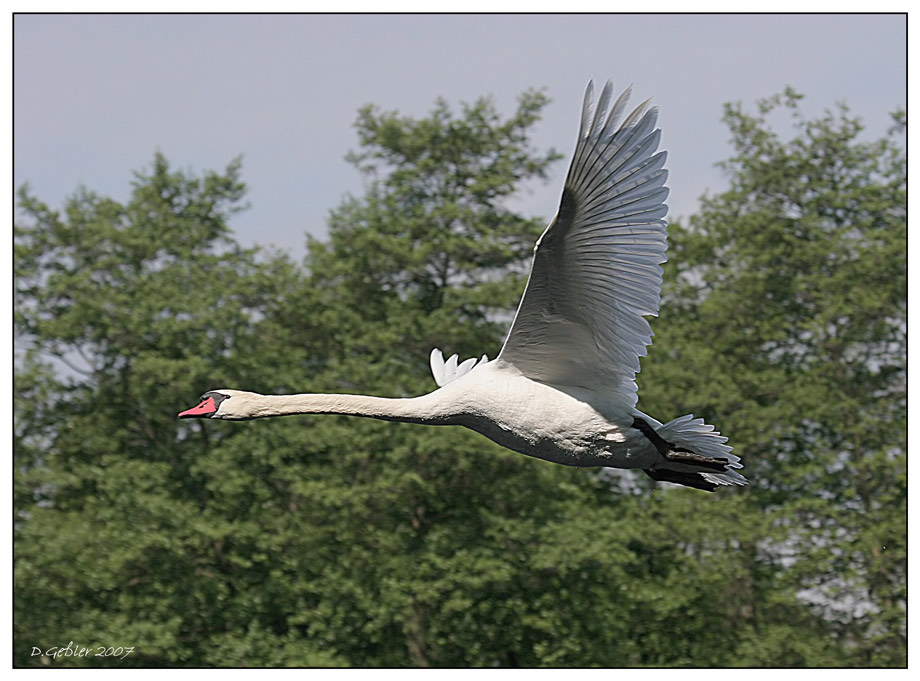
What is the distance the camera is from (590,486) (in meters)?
22.5

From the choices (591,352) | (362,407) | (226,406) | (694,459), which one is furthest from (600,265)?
(226,406)

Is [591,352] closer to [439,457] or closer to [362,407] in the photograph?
[362,407]

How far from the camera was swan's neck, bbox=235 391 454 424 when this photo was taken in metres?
6.53

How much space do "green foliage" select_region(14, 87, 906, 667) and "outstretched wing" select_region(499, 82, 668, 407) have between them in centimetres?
1410

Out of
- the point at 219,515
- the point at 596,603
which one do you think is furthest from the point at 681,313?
the point at 219,515

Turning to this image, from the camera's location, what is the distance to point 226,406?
730cm

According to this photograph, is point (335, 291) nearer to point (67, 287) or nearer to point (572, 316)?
point (67, 287)

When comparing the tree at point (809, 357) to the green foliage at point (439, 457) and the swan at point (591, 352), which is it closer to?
the green foliage at point (439, 457)

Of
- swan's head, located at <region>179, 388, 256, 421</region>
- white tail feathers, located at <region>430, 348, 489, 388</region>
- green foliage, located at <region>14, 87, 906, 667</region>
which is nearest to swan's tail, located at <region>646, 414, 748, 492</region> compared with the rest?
white tail feathers, located at <region>430, 348, 489, 388</region>

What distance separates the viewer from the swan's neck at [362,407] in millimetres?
6527

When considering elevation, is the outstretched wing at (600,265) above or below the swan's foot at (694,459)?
above

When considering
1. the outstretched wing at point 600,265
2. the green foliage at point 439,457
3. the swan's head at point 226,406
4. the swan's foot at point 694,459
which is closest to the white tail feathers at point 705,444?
the swan's foot at point 694,459

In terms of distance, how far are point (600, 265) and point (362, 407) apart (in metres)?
1.48

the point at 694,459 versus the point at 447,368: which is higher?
the point at 447,368
